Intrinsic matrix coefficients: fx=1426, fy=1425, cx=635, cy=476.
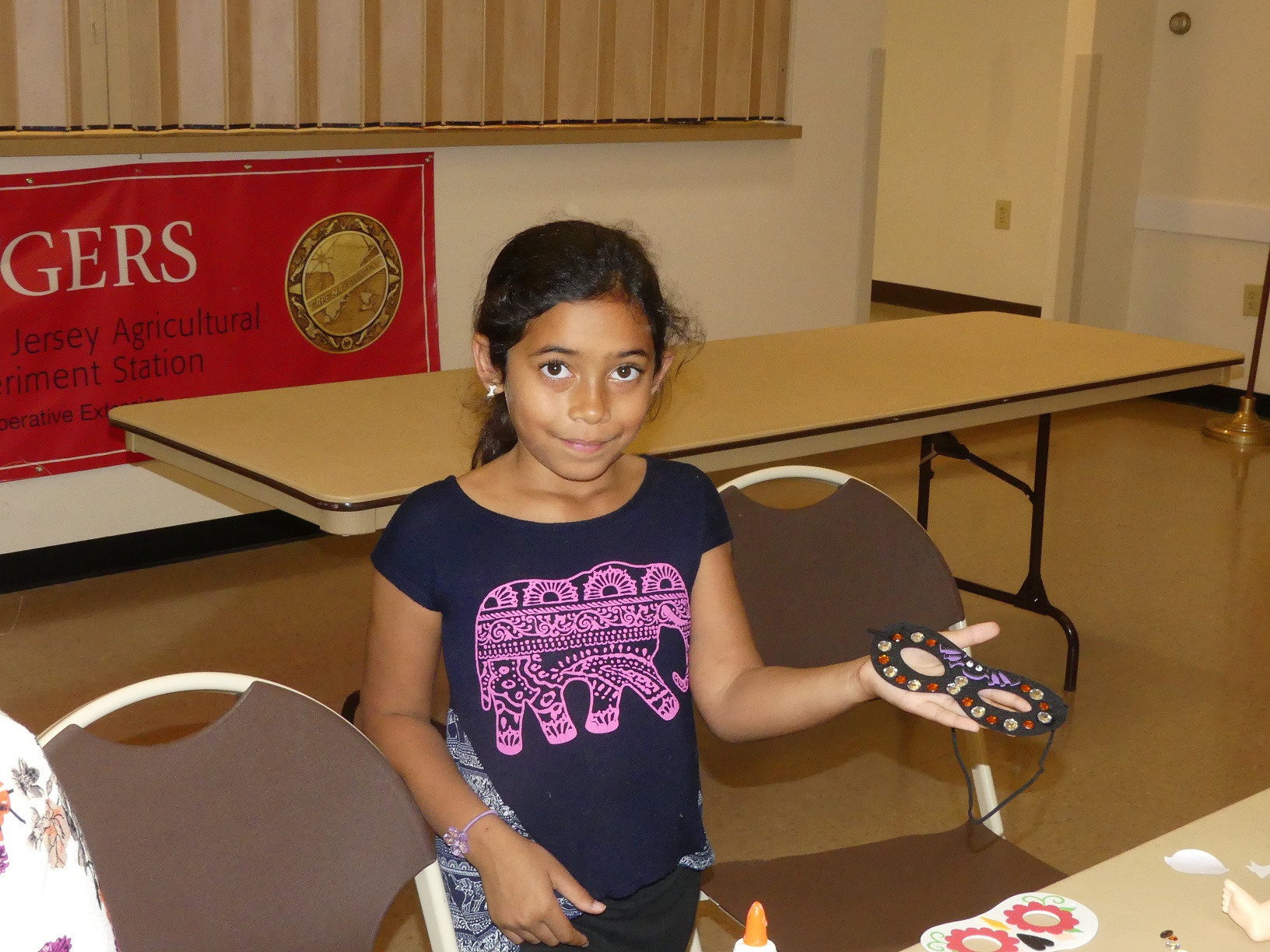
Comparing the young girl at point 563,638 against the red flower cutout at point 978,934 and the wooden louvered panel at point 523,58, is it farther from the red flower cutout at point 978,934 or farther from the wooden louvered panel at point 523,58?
the wooden louvered panel at point 523,58

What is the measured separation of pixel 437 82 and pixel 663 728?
2784mm

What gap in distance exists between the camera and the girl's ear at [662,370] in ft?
4.22

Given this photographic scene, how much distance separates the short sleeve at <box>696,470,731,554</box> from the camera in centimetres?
130

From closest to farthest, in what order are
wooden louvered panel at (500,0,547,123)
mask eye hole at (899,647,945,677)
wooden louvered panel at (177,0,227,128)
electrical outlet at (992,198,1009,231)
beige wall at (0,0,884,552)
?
mask eye hole at (899,647,945,677)
wooden louvered panel at (177,0,227,128)
beige wall at (0,0,884,552)
wooden louvered panel at (500,0,547,123)
electrical outlet at (992,198,1009,231)

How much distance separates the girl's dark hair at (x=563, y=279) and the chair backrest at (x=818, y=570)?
39 cm

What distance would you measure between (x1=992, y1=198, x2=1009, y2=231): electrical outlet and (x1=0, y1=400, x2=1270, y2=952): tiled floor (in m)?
2.49

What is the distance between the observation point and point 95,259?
324 cm

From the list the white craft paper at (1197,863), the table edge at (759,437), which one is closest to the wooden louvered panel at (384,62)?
the table edge at (759,437)

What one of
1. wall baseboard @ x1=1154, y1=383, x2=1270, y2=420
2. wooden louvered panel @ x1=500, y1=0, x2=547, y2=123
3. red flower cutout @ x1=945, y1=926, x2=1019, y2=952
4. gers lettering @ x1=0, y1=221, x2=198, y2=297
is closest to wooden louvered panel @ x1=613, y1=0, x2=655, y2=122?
wooden louvered panel @ x1=500, y1=0, x2=547, y2=123

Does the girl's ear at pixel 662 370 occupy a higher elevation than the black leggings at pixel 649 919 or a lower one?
higher

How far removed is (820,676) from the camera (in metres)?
1.17

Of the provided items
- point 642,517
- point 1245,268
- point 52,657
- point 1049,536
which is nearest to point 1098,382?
point 1049,536

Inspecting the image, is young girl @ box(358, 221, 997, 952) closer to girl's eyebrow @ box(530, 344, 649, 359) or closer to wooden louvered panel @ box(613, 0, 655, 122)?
girl's eyebrow @ box(530, 344, 649, 359)

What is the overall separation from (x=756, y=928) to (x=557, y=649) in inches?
19.8
